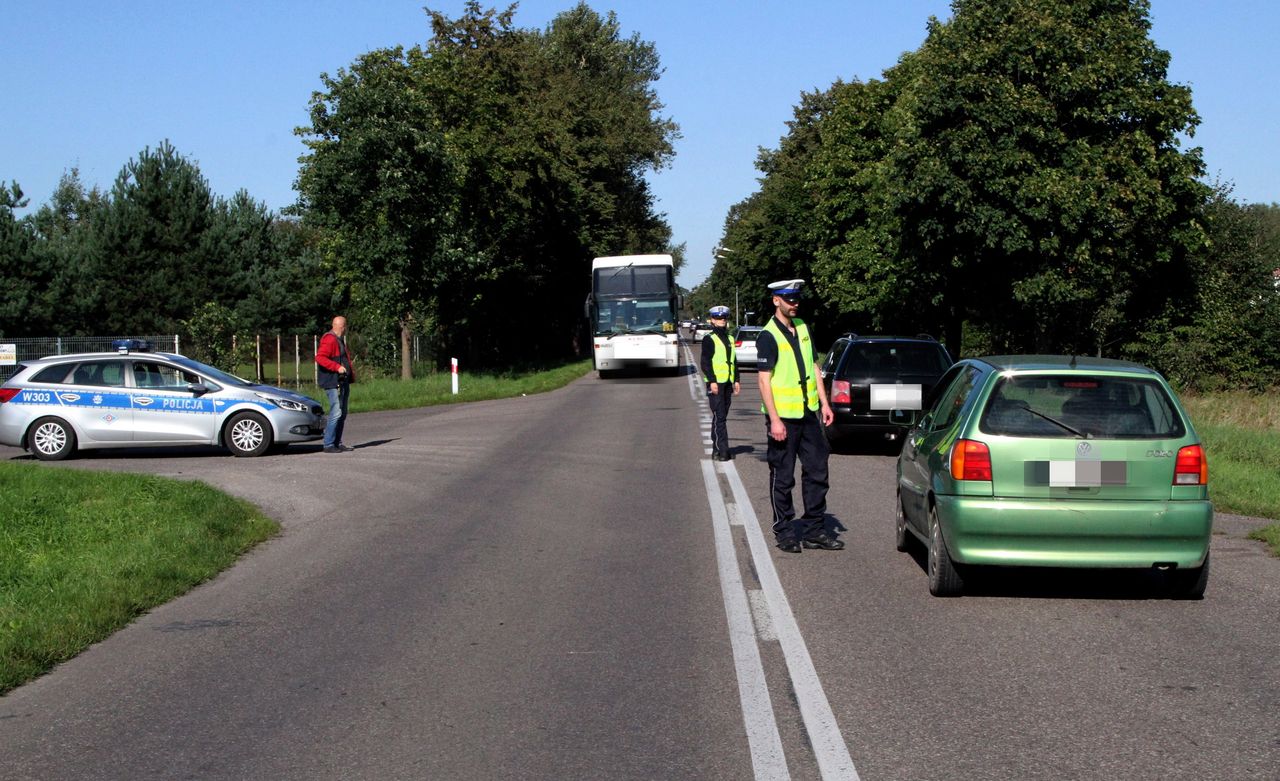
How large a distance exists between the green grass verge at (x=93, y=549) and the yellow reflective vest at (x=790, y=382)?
4249mm

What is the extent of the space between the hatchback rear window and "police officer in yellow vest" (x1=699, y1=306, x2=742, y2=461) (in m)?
7.87

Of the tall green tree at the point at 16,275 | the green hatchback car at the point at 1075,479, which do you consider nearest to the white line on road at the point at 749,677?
the green hatchback car at the point at 1075,479

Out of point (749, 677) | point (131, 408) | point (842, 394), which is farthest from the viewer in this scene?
point (131, 408)

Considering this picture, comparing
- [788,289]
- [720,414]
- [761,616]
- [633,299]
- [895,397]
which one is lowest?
[761,616]

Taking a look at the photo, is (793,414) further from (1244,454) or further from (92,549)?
(1244,454)

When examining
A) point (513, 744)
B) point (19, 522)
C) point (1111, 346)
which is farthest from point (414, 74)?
point (513, 744)

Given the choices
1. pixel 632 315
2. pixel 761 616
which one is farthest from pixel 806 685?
pixel 632 315

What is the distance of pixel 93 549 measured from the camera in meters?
10.2

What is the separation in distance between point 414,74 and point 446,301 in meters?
7.37

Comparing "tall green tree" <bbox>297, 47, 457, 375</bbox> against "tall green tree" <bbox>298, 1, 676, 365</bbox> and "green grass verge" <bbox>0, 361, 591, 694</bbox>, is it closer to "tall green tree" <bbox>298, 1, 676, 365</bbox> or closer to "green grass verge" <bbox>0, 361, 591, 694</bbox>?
"tall green tree" <bbox>298, 1, 676, 365</bbox>

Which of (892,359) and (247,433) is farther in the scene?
(247,433)

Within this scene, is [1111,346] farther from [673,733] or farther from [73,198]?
[73,198]

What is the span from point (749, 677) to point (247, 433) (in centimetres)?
1288

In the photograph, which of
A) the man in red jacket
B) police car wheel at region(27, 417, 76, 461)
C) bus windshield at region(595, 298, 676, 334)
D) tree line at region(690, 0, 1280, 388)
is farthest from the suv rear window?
bus windshield at region(595, 298, 676, 334)
